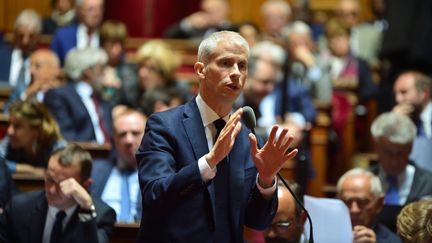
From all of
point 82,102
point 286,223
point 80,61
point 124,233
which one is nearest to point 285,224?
point 286,223

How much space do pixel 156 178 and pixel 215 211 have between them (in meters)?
0.22

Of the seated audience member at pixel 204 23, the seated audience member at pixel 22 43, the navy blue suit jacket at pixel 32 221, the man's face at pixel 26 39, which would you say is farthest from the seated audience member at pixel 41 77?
the navy blue suit jacket at pixel 32 221

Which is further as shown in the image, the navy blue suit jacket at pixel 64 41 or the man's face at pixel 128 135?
the navy blue suit jacket at pixel 64 41

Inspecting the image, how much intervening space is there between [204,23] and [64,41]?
1446 mm

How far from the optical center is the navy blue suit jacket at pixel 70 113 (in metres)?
7.07

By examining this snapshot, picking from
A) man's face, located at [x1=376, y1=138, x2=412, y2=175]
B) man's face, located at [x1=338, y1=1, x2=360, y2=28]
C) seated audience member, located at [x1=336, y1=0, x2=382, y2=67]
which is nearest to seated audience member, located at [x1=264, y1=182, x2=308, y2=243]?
man's face, located at [x1=376, y1=138, x2=412, y2=175]

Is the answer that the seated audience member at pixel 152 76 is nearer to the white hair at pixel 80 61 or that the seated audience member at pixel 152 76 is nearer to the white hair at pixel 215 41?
the white hair at pixel 80 61

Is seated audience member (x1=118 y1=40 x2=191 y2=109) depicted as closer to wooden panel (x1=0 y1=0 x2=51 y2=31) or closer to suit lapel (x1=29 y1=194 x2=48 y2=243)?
suit lapel (x1=29 y1=194 x2=48 y2=243)

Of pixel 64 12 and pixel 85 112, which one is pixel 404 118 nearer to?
pixel 85 112

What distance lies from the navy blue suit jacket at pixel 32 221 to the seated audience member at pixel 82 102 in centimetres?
217

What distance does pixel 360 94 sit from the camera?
8.66m

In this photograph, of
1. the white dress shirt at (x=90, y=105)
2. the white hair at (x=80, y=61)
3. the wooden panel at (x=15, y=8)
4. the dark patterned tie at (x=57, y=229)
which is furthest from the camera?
the wooden panel at (x=15, y=8)

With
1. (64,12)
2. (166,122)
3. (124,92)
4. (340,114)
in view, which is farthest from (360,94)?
(166,122)

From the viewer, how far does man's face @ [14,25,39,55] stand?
8398mm
